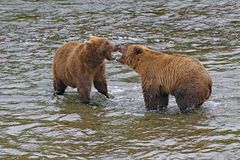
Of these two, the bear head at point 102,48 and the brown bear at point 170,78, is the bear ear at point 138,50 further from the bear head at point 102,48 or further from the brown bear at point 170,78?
the bear head at point 102,48

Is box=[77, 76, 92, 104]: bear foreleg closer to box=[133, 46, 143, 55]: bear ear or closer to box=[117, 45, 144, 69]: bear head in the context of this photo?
box=[117, 45, 144, 69]: bear head

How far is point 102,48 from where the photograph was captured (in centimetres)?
1168

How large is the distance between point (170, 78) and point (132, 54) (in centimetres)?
116

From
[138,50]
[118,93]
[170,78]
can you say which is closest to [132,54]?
[138,50]

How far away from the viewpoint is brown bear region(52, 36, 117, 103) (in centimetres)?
1172

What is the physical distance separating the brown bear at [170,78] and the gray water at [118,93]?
259 mm

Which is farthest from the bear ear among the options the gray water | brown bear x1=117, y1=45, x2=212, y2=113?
the gray water

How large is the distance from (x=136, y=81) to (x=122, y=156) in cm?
503

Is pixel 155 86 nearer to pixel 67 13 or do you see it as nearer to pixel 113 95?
pixel 113 95

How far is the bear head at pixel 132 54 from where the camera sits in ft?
37.4

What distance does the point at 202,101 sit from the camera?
10.5 metres

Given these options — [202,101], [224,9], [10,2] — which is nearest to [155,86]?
[202,101]

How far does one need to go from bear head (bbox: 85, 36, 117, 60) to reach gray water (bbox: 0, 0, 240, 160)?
85 centimetres

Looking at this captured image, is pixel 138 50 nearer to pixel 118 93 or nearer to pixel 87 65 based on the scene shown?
pixel 87 65
